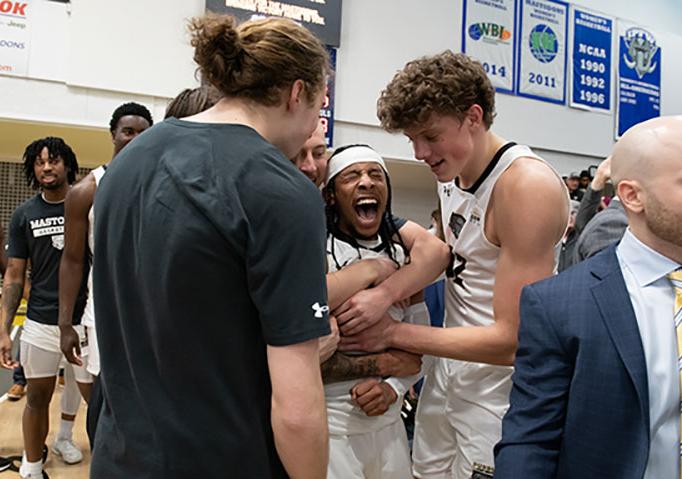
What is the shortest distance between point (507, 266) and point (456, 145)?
437mm

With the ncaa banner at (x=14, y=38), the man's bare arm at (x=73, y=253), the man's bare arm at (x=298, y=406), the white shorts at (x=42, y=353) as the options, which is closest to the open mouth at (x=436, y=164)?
the man's bare arm at (x=298, y=406)

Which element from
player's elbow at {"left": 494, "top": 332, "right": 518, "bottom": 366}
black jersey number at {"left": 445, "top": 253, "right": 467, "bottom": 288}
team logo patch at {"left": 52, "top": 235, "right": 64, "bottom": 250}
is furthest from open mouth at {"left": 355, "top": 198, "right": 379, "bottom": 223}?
team logo patch at {"left": 52, "top": 235, "right": 64, "bottom": 250}

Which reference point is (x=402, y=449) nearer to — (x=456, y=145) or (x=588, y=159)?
(x=456, y=145)

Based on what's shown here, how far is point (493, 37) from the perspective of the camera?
882 centimetres

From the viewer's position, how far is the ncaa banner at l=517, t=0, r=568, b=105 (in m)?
9.09

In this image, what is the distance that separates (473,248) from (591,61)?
29.8 feet

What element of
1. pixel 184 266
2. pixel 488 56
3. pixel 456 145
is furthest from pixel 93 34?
pixel 184 266

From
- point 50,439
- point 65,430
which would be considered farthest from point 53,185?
point 50,439

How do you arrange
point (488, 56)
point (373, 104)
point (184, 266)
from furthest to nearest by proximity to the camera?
1. point (488, 56)
2. point (373, 104)
3. point (184, 266)

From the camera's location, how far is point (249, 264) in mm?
1088

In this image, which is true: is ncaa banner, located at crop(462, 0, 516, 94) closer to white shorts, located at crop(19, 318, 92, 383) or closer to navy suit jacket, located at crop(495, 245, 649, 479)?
white shorts, located at crop(19, 318, 92, 383)

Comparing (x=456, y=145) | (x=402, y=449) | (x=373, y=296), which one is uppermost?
(x=456, y=145)

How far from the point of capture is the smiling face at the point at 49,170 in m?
3.91

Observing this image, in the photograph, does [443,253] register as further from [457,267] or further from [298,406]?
[298,406]
